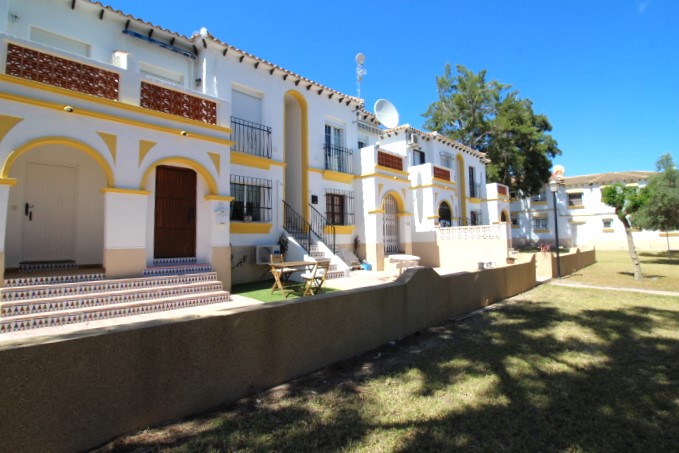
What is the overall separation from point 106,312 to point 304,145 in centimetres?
901

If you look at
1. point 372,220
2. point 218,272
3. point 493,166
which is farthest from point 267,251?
point 493,166

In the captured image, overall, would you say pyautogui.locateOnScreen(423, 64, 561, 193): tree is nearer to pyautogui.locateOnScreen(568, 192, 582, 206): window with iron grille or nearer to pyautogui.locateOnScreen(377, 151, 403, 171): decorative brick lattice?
pyautogui.locateOnScreen(568, 192, 582, 206): window with iron grille

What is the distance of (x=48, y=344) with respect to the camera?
2420 millimetres

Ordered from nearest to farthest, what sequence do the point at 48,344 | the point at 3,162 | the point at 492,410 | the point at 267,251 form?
the point at 48,344, the point at 492,410, the point at 3,162, the point at 267,251

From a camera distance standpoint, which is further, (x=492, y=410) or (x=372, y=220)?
(x=372, y=220)

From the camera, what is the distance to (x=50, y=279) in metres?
6.18

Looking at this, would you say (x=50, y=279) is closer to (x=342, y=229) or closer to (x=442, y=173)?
(x=342, y=229)

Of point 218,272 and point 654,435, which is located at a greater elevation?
point 218,272

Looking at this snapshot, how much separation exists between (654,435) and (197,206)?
Answer: 8751 millimetres

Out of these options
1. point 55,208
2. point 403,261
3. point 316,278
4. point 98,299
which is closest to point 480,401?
point 316,278

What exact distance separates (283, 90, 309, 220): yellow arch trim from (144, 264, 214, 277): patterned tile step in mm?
5371

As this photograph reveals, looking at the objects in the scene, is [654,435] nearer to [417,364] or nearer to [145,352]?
[417,364]

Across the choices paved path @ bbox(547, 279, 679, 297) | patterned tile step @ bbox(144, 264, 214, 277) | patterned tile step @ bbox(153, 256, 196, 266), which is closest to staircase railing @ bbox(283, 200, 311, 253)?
patterned tile step @ bbox(153, 256, 196, 266)

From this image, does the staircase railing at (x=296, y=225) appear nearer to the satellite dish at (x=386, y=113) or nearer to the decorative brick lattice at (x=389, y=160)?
the decorative brick lattice at (x=389, y=160)
